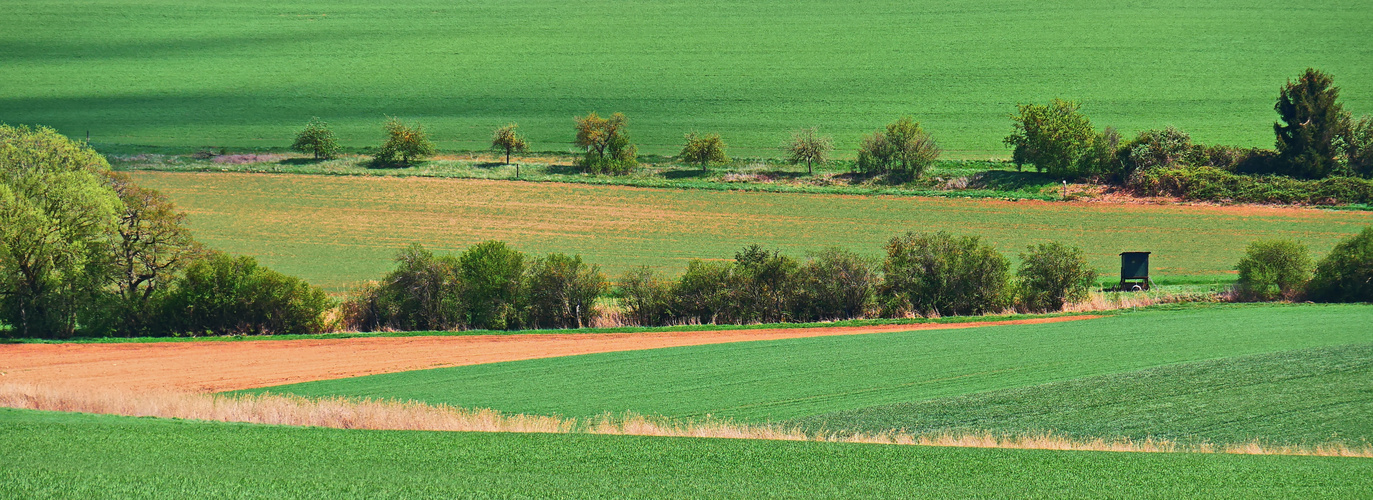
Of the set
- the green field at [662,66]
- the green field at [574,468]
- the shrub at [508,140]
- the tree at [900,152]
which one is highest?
the green field at [662,66]

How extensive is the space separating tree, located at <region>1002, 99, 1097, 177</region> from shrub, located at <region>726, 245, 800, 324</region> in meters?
34.7

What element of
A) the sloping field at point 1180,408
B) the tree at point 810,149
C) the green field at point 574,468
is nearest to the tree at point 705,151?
the tree at point 810,149

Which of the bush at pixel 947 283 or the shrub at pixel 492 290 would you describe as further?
the bush at pixel 947 283

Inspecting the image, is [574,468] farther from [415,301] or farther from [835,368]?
[415,301]

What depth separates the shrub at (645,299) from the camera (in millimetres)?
38188

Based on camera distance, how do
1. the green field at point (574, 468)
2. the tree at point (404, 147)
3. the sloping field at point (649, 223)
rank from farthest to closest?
the tree at point (404, 147), the sloping field at point (649, 223), the green field at point (574, 468)

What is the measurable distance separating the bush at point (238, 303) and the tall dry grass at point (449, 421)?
1380 cm

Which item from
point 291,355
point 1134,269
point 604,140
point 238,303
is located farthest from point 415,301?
point 604,140

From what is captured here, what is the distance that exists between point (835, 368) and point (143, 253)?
24.3m

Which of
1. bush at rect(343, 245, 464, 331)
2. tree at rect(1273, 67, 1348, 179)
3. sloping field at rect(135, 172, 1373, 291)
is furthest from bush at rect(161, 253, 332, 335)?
tree at rect(1273, 67, 1348, 179)

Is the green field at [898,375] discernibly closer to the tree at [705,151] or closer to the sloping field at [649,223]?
the sloping field at [649,223]

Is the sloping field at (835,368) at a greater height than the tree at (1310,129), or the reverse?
the tree at (1310,129)

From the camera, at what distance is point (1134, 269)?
43094mm

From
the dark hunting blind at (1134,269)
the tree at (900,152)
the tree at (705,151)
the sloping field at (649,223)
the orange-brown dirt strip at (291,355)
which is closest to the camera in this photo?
the orange-brown dirt strip at (291,355)
